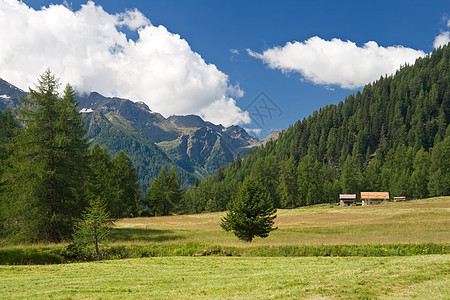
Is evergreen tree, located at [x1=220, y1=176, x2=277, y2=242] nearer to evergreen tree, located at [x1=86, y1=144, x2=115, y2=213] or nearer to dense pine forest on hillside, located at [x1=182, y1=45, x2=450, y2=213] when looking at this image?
evergreen tree, located at [x1=86, y1=144, x2=115, y2=213]

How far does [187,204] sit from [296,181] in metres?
45.1

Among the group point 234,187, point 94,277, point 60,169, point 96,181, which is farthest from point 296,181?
point 94,277

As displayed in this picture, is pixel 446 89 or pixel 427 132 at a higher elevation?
pixel 446 89

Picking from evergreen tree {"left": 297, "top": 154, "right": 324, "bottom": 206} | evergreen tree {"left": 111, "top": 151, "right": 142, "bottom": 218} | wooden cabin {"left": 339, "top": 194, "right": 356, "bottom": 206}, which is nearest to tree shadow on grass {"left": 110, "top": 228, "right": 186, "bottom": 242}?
evergreen tree {"left": 111, "top": 151, "right": 142, "bottom": 218}

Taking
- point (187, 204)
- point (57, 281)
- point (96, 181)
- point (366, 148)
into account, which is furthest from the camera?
point (366, 148)

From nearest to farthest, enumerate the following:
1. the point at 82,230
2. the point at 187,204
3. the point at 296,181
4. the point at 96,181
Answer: the point at 82,230, the point at 96,181, the point at 296,181, the point at 187,204

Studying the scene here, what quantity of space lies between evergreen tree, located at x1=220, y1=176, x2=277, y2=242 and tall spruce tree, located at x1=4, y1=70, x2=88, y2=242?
56.3 ft

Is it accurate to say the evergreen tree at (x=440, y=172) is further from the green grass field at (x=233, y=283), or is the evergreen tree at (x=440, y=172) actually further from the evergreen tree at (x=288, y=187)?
the green grass field at (x=233, y=283)

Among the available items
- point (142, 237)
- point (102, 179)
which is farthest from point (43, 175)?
point (102, 179)

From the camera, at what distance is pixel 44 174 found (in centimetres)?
3095

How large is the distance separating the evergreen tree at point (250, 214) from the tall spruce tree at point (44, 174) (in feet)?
56.3

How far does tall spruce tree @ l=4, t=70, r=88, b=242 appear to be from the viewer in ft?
101

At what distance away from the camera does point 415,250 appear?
68.4ft

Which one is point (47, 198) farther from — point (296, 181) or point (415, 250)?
point (296, 181)
